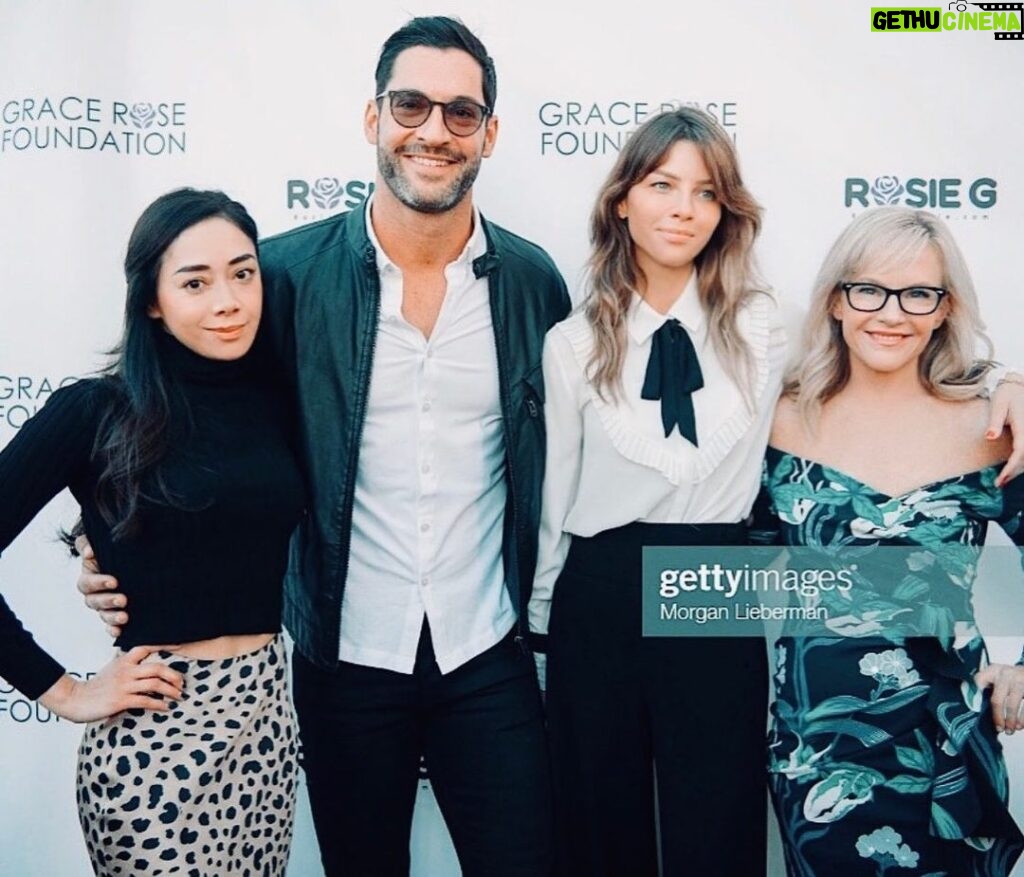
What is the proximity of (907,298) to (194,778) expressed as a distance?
1.60m

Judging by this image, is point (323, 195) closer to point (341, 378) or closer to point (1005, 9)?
point (341, 378)

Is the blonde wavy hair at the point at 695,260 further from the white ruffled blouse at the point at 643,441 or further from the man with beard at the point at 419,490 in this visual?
the man with beard at the point at 419,490

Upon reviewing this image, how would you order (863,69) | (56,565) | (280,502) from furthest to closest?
(56,565), (863,69), (280,502)

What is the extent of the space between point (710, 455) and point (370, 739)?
3.00 feet

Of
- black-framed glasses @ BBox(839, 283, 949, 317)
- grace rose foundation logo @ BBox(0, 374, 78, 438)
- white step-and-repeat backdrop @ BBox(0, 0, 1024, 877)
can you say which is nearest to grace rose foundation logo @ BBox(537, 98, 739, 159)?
white step-and-repeat backdrop @ BBox(0, 0, 1024, 877)

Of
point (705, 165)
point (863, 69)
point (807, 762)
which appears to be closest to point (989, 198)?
point (863, 69)

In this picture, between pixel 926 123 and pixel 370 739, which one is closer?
pixel 370 739

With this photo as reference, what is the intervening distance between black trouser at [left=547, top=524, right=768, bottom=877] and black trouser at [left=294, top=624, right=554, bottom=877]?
94 millimetres

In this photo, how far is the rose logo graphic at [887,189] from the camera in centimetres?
269

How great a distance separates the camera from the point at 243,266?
1929 millimetres

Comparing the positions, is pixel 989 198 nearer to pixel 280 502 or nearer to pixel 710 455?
pixel 710 455

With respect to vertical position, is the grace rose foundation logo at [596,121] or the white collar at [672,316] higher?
the grace rose foundation logo at [596,121]

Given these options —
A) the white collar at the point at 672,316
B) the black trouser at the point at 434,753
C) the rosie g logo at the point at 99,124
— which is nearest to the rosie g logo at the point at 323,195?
the rosie g logo at the point at 99,124

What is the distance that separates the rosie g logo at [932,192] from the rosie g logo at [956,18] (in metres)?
0.37
